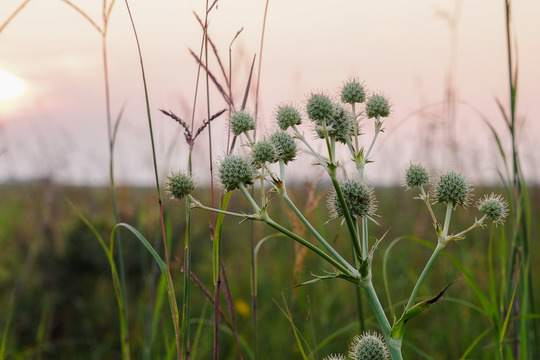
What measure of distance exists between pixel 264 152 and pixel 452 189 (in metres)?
0.59

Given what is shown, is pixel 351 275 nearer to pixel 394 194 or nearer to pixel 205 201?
pixel 205 201

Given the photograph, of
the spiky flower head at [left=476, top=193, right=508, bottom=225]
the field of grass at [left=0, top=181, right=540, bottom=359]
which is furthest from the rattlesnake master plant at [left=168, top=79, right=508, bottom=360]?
the field of grass at [left=0, top=181, right=540, bottom=359]

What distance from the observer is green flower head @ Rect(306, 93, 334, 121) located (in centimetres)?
150

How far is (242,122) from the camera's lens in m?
1.65

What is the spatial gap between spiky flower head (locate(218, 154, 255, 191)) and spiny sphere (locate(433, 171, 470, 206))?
581 millimetres

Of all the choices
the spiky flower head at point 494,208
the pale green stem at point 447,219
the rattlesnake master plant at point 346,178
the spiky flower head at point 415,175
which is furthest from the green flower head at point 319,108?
the spiky flower head at point 494,208

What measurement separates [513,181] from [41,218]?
14.8ft

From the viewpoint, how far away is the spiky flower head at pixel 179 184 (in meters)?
1.59

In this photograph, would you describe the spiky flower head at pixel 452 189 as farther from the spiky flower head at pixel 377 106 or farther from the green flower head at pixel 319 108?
the green flower head at pixel 319 108

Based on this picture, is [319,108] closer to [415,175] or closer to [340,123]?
[340,123]

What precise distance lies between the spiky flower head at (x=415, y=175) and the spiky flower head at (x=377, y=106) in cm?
20

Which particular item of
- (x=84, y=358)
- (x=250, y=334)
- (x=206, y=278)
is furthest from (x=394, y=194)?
(x=84, y=358)

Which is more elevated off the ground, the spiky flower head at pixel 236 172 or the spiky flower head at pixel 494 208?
the spiky flower head at pixel 236 172

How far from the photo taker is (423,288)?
151 inches
